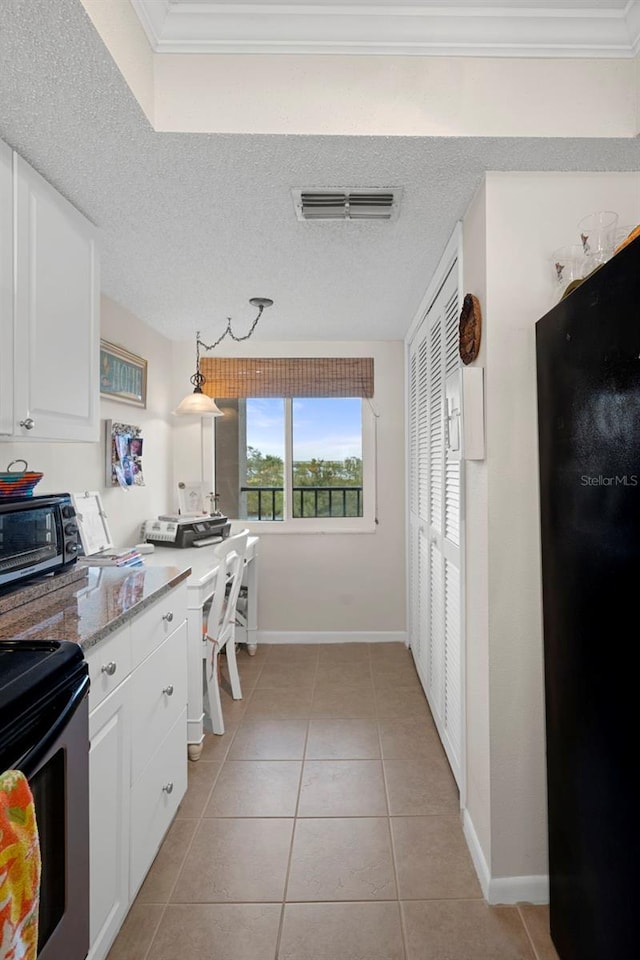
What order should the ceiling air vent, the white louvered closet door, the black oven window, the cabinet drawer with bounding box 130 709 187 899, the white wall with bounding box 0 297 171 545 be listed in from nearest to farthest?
the black oven window < the cabinet drawer with bounding box 130 709 187 899 < the ceiling air vent < the white louvered closet door < the white wall with bounding box 0 297 171 545

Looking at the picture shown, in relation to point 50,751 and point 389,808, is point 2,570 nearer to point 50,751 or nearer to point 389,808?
point 50,751

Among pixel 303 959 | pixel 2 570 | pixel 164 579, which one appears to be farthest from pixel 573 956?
pixel 2 570

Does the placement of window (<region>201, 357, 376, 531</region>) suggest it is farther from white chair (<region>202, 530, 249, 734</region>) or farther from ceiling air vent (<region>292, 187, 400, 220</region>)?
ceiling air vent (<region>292, 187, 400, 220</region>)

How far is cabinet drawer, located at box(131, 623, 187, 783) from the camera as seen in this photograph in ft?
5.12

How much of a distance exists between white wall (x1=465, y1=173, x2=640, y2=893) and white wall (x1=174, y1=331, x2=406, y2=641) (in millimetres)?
2279

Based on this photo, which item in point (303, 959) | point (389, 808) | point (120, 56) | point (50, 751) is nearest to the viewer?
point (50, 751)

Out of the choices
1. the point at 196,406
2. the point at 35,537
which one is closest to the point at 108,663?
the point at 35,537

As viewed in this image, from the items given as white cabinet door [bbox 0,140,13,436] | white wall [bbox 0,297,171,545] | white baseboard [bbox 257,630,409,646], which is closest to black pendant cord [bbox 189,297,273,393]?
white wall [bbox 0,297,171,545]

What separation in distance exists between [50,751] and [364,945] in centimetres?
116

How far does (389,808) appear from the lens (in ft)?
6.73

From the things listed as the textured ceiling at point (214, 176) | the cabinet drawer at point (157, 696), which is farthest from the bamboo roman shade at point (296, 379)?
the cabinet drawer at point (157, 696)

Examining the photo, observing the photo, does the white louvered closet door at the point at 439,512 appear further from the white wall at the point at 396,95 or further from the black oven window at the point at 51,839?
the black oven window at the point at 51,839

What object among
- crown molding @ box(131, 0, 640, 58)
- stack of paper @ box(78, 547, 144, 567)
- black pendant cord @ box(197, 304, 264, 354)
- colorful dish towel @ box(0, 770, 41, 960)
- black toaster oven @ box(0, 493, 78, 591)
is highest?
crown molding @ box(131, 0, 640, 58)

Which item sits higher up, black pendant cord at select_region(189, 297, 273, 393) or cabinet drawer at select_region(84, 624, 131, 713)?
black pendant cord at select_region(189, 297, 273, 393)
